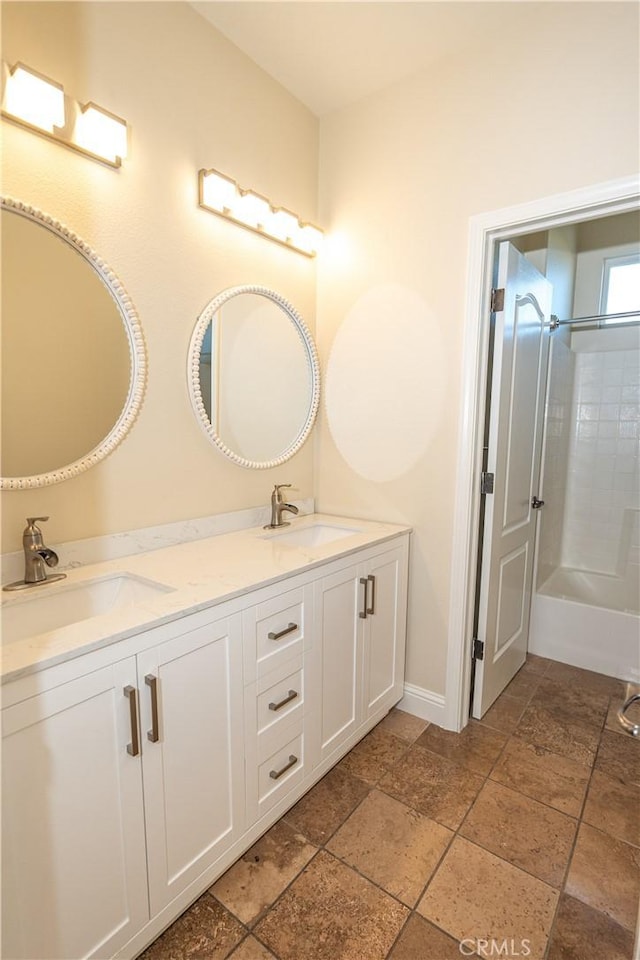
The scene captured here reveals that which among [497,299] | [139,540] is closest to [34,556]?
[139,540]

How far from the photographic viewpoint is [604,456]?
3.09 m

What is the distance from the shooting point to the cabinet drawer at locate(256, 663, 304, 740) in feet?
4.43

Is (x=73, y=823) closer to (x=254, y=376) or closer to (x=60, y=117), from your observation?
(x=254, y=376)

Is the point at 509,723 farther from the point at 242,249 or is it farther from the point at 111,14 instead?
the point at 111,14

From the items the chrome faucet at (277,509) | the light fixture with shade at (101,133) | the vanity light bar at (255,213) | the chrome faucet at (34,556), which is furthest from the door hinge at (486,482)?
the light fixture with shade at (101,133)

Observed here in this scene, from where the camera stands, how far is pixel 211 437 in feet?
5.84

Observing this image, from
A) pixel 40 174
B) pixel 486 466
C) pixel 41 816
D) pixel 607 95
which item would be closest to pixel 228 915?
pixel 41 816

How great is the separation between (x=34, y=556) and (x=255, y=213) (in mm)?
1517

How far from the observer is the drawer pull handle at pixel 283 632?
1363 millimetres

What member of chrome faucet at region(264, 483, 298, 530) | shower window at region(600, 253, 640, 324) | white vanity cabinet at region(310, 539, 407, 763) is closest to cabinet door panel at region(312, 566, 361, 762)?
white vanity cabinet at region(310, 539, 407, 763)

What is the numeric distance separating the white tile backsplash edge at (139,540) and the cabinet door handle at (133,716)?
525 millimetres

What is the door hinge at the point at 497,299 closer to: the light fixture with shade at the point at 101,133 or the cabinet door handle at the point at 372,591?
the cabinet door handle at the point at 372,591

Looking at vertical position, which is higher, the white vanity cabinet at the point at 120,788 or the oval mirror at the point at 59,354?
the oval mirror at the point at 59,354

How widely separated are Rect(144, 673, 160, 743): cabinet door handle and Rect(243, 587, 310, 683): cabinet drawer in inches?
11.3
